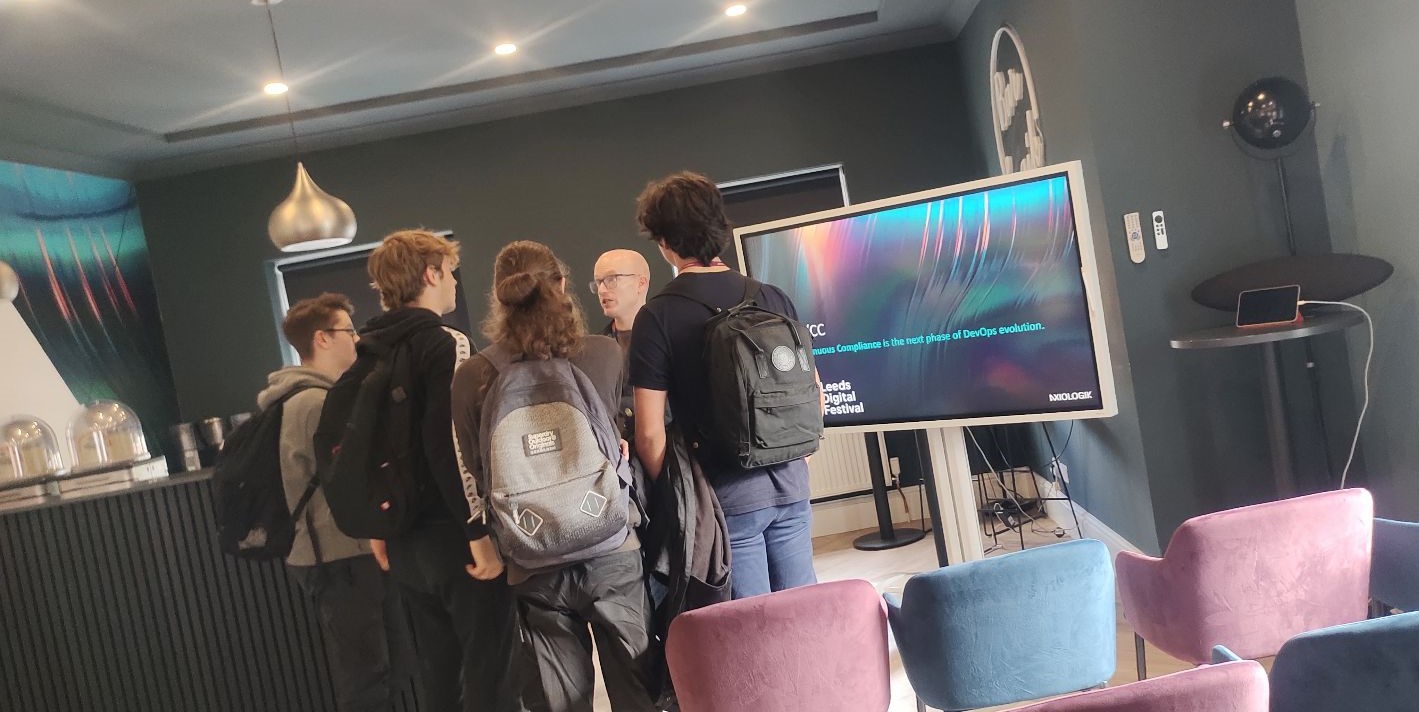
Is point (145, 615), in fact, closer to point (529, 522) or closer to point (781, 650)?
point (529, 522)

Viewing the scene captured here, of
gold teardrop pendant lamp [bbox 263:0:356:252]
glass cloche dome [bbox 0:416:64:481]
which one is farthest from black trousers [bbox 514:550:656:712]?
glass cloche dome [bbox 0:416:64:481]

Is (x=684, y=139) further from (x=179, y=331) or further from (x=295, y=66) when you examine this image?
(x=179, y=331)

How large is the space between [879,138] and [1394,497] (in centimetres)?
320


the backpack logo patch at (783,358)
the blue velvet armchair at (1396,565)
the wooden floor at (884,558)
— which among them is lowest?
the wooden floor at (884,558)

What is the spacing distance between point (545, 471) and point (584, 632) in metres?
0.38

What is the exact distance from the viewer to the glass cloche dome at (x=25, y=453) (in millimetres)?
3445

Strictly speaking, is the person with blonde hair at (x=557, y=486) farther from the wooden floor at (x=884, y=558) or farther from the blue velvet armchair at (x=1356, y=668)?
the wooden floor at (x=884, y=558)

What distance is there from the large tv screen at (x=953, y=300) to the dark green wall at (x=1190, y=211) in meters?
0.57

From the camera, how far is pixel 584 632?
2.22m

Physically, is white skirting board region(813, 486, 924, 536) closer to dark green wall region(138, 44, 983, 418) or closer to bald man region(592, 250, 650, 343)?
dark green wall region(138, 44, 983, 418)

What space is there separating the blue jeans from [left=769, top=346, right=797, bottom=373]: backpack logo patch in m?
0.32

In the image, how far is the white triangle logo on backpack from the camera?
2100mm

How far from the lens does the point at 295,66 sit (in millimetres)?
4543

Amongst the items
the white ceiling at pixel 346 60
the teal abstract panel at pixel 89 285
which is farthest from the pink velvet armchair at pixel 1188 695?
the teal abstract panel at pixel 89 285
